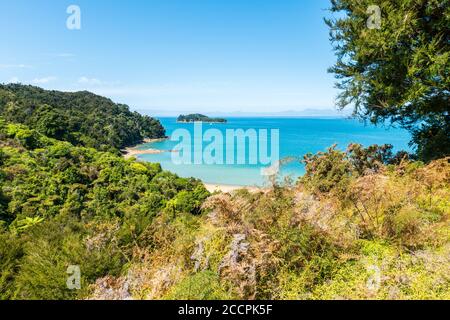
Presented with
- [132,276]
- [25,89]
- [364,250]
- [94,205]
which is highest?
[25,89]

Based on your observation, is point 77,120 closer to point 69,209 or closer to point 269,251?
point 69,209

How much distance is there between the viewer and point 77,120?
2859 inches

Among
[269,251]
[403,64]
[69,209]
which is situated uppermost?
[403,64]

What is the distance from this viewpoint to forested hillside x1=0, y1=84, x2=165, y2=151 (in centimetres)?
5819

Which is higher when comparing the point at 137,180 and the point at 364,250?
the point at 364,250

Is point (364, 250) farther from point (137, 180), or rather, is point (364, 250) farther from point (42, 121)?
point (42, 121)

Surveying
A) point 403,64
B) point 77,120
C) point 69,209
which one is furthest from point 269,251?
point 77,120

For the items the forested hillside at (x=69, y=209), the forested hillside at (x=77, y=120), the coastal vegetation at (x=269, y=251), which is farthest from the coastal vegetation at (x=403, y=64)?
the forested hillside at (x=77, y=120)

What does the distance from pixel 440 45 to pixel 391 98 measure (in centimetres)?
154

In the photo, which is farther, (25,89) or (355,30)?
(25,89)

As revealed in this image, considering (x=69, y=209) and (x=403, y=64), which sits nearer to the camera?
(x=403, y=64)

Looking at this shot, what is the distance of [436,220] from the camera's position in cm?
440

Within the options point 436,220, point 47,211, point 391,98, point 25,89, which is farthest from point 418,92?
point 25,89

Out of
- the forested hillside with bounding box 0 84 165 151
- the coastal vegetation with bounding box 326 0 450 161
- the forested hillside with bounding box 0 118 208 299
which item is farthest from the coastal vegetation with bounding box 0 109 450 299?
the forested hillside with bounding box 0 84 165 151
